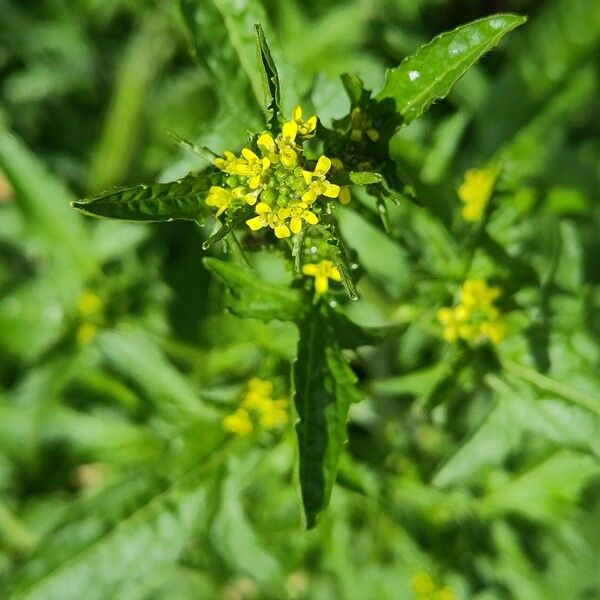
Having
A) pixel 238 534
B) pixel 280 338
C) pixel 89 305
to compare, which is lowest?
pixel 238 534

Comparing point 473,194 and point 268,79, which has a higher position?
point 268,79

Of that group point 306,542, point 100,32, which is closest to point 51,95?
point 100,32

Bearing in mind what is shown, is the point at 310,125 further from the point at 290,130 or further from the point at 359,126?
the point at 359,126

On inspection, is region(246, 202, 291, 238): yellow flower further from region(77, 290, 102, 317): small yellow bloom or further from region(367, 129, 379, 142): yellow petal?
region(77, 290, 102, 317): small yellow bloom

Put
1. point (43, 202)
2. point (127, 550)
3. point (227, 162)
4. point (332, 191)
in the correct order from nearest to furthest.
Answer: point (332, 191) < point (227, 162) < point (127, 550) < point (43, 202)

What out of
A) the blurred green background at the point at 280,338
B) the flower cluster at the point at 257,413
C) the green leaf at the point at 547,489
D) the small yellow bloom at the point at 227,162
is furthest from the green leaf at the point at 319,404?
the green leaf at the point at 547,489

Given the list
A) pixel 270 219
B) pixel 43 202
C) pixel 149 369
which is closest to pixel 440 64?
pixel 270 219

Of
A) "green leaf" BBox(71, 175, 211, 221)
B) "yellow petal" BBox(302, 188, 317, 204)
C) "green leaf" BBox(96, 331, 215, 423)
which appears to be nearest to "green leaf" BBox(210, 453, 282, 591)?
"green leaf" BBox(96, 331, 215, 423)

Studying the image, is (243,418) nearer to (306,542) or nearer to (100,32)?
(306,542)
